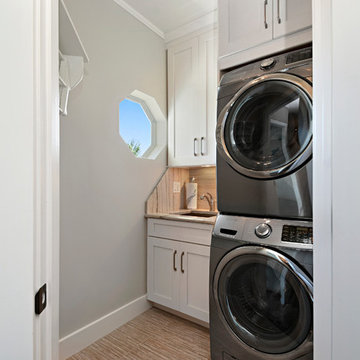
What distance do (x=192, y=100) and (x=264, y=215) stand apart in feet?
4.91

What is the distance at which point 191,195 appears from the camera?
2701 mm

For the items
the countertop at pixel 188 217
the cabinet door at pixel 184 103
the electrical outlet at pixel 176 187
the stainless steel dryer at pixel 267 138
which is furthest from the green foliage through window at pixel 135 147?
the stainless steel dryer at pixel 267 138

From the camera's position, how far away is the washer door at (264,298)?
3.84 ft

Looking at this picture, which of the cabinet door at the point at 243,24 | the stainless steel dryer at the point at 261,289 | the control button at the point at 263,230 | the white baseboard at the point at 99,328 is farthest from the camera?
the white baseboard at the point at 99,328

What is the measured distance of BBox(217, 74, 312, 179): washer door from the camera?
1236 millimetres

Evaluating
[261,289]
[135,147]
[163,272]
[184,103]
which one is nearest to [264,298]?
[261,289]

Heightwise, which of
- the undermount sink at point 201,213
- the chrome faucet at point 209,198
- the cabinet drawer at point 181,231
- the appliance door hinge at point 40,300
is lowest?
the cabinet drawer at point 181,231

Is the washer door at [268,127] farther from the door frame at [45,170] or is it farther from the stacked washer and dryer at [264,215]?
the door frame at [45,170]

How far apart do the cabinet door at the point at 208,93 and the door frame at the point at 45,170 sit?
1.76 m
